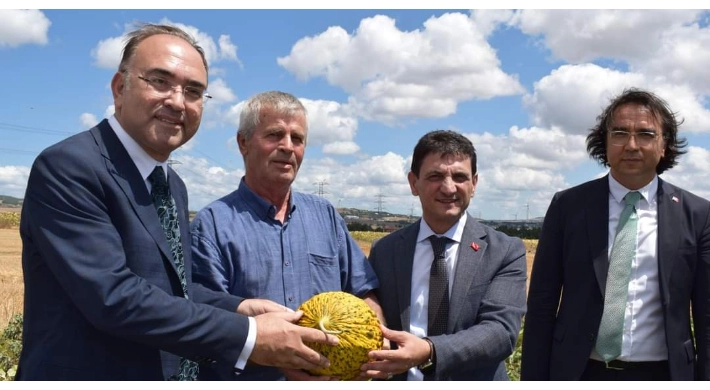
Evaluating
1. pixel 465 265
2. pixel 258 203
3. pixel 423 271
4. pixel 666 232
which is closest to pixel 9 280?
pixel 258 203

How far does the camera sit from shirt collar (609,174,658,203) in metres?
4.44

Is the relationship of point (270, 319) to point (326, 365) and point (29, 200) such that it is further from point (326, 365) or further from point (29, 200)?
point (29, 200)

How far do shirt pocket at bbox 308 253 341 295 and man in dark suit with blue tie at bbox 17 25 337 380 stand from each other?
535mm

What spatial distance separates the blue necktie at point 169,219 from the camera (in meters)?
3.19

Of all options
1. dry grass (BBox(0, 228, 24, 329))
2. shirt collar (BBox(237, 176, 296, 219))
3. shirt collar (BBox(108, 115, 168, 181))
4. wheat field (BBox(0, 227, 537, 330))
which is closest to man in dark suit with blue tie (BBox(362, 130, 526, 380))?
shirt collar (BBox(237, 176, 296, 219))

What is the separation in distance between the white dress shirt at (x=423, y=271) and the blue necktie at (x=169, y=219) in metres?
1.38

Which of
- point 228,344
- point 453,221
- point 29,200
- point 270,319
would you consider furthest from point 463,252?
point 29,200

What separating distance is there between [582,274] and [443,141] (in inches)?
54.2

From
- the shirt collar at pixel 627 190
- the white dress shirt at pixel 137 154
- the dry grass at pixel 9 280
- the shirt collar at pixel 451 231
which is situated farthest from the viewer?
the dry grass at pixel 9 280

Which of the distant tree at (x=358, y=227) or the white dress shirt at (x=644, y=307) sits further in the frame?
the distant tree at (x=358, y=227)

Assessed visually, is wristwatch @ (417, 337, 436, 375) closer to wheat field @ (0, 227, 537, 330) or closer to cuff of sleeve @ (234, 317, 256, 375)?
cuff of sleeve @ (234, 317, 256, 375)

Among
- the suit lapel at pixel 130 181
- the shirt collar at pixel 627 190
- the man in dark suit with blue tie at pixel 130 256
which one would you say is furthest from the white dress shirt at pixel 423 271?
the suit lapel at pixel 130 181

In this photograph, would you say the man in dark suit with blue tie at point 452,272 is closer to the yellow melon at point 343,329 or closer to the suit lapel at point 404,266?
the suit lapel at point 404,266

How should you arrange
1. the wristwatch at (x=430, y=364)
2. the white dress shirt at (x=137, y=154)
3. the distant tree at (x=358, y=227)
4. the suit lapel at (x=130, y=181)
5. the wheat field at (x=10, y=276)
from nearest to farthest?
the suit lapel at (x=130, y=181)
the white dress shirt at (x=137, y=154)
the wristwatch at (x=430, y=364)
the wheat field at (x=10, y=276)
the distant tree at (x=358, y=227)
